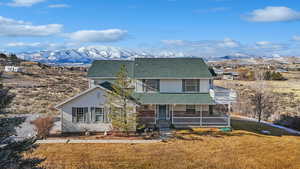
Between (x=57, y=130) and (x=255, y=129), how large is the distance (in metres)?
20.7

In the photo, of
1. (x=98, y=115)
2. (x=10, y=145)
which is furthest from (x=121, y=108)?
(x=10, y=145)

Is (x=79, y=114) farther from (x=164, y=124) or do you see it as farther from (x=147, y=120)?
(x=164, y=124)

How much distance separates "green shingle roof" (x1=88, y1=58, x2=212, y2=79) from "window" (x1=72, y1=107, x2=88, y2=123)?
553 cm

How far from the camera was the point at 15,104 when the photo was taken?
4038 centimetres

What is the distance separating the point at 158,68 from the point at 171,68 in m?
1.48

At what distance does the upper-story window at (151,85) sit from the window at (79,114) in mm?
7029

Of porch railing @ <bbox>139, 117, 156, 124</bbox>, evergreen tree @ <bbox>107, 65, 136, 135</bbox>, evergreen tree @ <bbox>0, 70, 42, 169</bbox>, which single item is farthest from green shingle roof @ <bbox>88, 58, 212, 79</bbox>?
evergreen tree @ <bbox>0, 70, 42, 169</bbox>

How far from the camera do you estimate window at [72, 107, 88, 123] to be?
85.5 ft

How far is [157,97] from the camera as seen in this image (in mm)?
28469

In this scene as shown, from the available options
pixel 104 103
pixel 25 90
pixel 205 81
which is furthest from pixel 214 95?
pixel 25 90

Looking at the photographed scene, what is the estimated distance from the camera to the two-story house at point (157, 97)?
26078 mm

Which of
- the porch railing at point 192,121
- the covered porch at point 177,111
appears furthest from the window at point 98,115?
the porch railing at point 192,121

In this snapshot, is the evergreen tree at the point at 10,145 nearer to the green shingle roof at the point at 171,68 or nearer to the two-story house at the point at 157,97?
the two-story house at the point at 157,97

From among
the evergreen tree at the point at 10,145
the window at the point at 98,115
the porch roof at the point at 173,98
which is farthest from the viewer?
the porch roof at the point at 173,98
